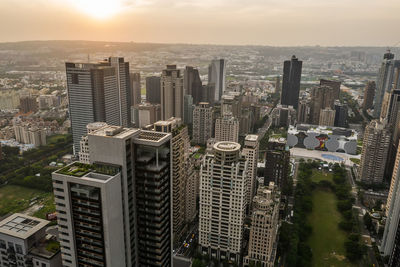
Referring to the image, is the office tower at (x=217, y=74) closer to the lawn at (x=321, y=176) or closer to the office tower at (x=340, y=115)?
the office tower at (x=340, y=115)

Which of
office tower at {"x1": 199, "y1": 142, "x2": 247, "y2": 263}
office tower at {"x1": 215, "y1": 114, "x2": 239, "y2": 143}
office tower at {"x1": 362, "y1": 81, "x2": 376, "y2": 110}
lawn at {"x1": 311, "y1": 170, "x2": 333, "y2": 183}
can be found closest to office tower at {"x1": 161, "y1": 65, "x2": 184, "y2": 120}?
office tower at {"x1": 215, "y1": 114, "x2": 239, "y2": 143}

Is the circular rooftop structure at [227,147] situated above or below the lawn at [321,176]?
above

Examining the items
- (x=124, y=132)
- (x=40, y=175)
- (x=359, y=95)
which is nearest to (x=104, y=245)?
(x=124, y=132)

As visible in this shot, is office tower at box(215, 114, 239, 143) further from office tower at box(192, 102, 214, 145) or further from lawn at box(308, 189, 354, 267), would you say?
lawn at box(308, 189, 354, 267)

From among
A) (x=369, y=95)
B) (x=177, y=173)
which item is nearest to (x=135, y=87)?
(x=177, y=173)

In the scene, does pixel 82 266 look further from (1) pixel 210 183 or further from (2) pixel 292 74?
(2) pixel 292 74

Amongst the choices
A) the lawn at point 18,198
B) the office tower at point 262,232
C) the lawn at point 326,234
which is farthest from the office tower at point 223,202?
the lawn at point 18,198
